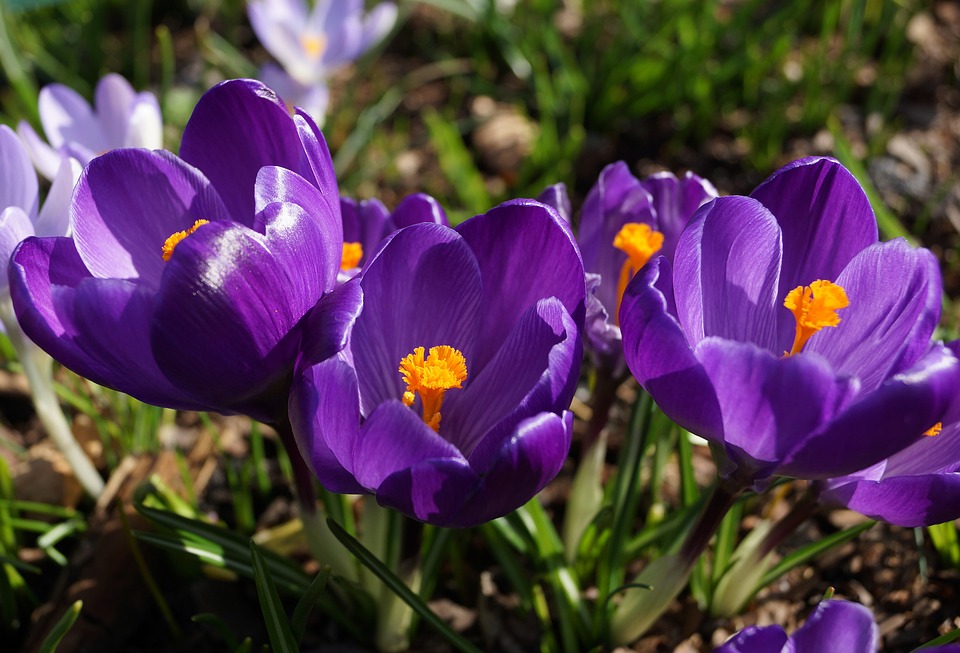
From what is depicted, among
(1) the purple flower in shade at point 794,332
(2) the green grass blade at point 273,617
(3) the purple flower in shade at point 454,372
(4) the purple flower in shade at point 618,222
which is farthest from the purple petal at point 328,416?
(4) the purple flower in shade at point 618,222

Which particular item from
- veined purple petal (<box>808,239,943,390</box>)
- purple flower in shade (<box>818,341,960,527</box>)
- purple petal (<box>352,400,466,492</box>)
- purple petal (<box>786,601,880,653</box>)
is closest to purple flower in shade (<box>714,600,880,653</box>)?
purple petal (<box>786,601,880,653</box>)

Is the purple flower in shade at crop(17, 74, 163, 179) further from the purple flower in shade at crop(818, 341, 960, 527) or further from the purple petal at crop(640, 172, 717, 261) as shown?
the purple flower in shade at crop(818, 341, 960, 527)

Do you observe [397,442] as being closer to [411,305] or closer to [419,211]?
[411,305]

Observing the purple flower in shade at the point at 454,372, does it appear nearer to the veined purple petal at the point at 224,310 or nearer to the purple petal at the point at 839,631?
the veined purple petal at the point at 224,310

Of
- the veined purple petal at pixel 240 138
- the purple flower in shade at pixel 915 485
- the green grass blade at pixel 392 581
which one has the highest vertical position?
the veined purple petal at pixel 240 138

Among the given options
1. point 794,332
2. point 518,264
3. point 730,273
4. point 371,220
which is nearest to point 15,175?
point 371,220

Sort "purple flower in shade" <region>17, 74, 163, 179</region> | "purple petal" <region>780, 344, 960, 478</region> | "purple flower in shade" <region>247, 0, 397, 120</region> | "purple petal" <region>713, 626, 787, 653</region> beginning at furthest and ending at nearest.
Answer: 1. "purple flower in shade" <region>247, 0, 397, 120</region>
2. "purple flower in shade" <region>17, 74, 163, 179</region>
3. "purple petal" <region>713, 626, 787, 653</region>
4. "purple petal" <region>780, 344, 960, 478</region>

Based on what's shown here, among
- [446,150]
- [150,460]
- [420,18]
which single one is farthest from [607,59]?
[150,460]
